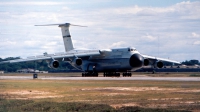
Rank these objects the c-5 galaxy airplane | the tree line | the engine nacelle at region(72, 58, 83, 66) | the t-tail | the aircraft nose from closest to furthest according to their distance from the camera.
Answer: the aircraft nose
the c-5 galaxy airplane
the engine nacelle at region(72, 58, 83, 66)
the t-tail
the tree line

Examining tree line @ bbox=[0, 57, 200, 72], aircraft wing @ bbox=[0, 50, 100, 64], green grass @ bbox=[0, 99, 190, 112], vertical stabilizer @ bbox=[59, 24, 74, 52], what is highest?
vertical stabilizer @ bbox=[59, 24, 74, 52]

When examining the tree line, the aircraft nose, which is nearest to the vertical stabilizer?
the aircraft nose

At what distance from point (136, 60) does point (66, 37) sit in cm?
2435

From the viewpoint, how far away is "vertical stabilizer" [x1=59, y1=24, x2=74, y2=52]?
Answer: 87.5 metres

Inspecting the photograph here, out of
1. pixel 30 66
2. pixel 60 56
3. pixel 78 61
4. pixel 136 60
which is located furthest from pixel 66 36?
pixel 30 66

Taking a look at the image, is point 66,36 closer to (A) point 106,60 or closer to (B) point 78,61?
(A) point 106,60

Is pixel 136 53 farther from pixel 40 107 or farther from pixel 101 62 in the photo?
pixel 40 107

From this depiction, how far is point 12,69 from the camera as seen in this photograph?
130 metres

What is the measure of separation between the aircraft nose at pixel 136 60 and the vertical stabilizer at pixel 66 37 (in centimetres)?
2181

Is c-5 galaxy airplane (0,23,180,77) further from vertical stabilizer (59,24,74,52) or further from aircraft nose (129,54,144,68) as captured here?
vertical stabilizer (59,24,74,52)

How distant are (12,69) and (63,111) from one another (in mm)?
105575

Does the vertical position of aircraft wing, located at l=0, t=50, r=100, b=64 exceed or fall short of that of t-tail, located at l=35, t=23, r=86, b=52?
it falls short

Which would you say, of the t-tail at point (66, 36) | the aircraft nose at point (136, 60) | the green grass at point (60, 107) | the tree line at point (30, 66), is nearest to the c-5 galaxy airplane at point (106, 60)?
the aircraft nose at point (136, 60)

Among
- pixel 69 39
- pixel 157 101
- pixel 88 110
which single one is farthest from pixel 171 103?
pixel 69 39
